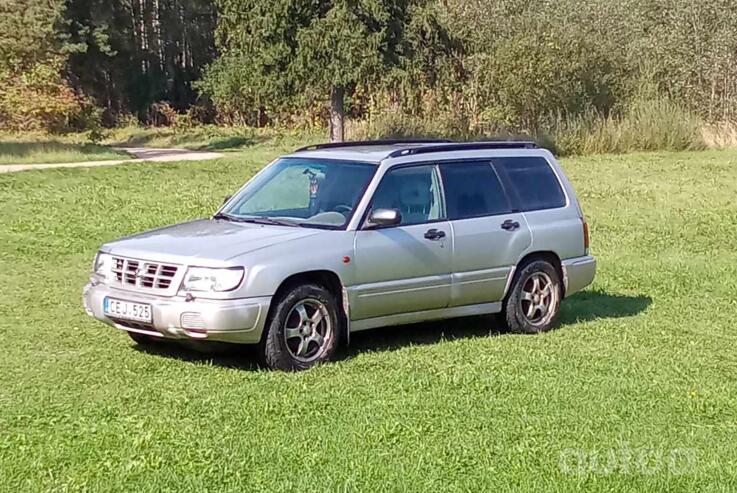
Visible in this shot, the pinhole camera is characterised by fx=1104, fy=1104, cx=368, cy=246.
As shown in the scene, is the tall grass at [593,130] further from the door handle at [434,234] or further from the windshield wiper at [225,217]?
the windshield wiper at [225,217]

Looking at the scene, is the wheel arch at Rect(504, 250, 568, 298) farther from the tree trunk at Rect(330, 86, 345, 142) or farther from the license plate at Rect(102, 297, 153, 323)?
the tree trunk at Rect(330, 86, 345, 142)

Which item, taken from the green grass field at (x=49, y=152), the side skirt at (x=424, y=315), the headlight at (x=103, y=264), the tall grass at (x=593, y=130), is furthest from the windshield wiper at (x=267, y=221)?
the tall grass at (x=593, y=130)

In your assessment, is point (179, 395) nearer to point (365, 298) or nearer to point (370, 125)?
point (365, 298)

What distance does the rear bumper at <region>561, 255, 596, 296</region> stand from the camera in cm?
975

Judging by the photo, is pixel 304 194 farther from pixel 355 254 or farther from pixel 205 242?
pixel 205 242

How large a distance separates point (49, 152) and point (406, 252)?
20.6 metres

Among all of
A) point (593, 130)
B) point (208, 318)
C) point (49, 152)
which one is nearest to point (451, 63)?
point (593, 130)

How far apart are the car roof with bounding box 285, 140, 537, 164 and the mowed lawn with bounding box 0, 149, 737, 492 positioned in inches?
59.5

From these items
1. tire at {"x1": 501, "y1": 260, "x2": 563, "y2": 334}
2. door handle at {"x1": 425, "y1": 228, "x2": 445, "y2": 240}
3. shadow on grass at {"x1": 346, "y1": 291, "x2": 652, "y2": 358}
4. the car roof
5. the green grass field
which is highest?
the car roof

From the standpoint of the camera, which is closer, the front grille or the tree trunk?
the front grille

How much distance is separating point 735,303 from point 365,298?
14.8 feet

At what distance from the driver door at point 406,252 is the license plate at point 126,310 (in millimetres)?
1518

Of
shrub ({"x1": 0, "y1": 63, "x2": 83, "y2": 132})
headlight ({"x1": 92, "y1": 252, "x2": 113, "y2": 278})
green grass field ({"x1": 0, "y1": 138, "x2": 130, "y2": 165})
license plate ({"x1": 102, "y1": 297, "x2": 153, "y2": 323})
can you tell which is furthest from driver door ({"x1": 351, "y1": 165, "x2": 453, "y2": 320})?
shrub ({"x1": 0, "y1": 63, "x2": 83, "y2": 132})

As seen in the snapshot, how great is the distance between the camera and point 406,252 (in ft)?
27.9
